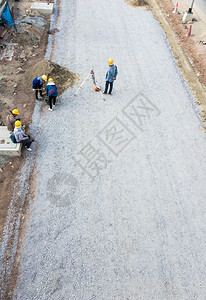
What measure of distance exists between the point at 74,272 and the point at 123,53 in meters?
11.4

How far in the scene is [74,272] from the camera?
6215 mm

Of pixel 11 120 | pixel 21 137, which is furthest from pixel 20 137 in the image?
pixel 11 120

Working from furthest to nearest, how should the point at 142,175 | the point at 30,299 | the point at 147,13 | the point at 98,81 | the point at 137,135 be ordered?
the point at 147,13, the point at 98,81, the point at 137,135, the point at 142,175, the point at 30,299

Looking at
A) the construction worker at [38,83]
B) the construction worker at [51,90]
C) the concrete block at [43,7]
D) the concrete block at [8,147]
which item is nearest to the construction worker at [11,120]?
the concrete block at [8,147]

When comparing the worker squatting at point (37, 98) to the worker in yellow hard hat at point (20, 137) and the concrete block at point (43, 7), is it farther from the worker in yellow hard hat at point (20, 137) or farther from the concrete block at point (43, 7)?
the concrete block at point (43, 7)

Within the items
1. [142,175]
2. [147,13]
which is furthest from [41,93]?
[147,13]

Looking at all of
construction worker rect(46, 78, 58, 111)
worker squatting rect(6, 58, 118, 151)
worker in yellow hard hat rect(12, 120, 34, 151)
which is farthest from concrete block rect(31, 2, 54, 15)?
worker in yellow hard hat rect(12, 120, 34, 151)

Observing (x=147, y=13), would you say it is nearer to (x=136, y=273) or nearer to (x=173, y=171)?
(x=173, y=171)

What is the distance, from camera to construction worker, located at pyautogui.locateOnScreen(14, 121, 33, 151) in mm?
8047

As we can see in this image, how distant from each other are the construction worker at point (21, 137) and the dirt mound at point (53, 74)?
3.42m

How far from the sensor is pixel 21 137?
26.8 feet

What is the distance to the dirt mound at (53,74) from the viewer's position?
11.0 meters

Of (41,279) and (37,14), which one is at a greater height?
(37,14)

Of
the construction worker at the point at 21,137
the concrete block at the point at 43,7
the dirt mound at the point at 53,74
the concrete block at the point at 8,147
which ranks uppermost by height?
the concrete block at the point at 43,7
